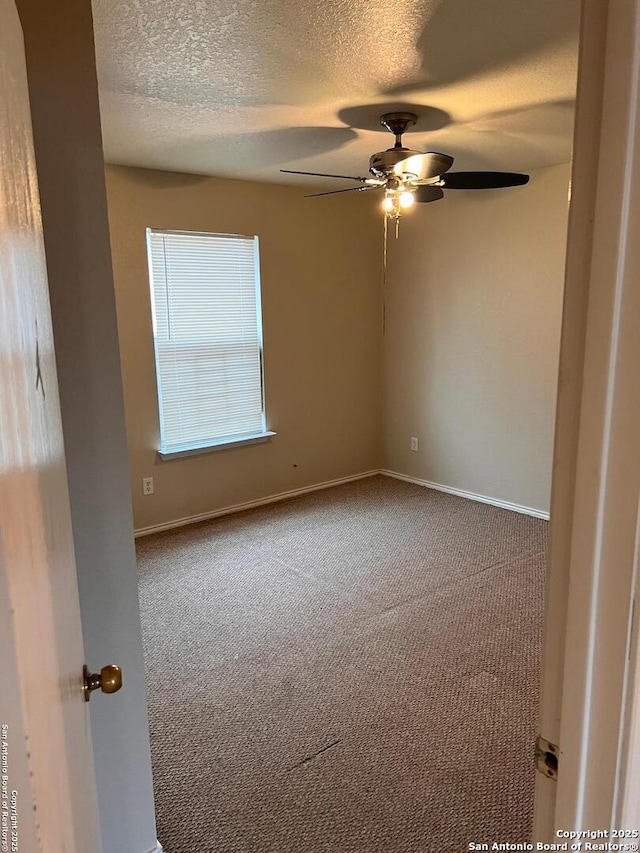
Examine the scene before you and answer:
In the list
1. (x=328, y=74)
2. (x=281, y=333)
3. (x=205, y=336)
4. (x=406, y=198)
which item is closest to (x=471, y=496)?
(x=281, y=333)

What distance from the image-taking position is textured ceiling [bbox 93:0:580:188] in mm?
1751

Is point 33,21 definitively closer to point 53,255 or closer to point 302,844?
point 53,255

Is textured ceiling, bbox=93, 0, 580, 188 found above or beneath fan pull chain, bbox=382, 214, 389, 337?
above

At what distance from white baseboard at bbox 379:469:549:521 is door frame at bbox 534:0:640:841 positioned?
140 inches

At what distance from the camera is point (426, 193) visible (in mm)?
3055

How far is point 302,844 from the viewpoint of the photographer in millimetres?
1708

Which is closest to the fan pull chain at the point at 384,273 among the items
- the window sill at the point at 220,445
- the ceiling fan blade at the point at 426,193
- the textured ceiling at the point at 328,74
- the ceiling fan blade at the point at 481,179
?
the window sill at the point at 220,445

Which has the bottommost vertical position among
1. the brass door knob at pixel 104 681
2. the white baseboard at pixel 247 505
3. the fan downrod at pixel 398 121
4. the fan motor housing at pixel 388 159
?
the white baseboard at pixel 247 505

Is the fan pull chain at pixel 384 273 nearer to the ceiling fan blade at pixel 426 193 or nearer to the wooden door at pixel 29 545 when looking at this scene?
the ceiling fan blade at pixel 426 193

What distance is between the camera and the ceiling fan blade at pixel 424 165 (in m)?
2.45

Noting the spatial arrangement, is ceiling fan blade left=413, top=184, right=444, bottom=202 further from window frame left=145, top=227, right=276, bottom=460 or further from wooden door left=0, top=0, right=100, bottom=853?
wooden door left=0, top=0, right=100, bottom=853

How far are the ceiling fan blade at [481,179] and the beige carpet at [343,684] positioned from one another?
2.08m

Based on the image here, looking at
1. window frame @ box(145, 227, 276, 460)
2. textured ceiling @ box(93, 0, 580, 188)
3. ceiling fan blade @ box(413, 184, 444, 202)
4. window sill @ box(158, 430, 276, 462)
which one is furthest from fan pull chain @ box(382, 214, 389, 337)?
ceiling fan blade @ box(413, 184, 444, 202)

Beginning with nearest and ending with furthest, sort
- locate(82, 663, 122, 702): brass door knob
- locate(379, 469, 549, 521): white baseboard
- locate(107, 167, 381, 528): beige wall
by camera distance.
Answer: locate(82, 663, 122, 702): brass door knob
locate(107, 167, 381, 528): beige wall
locate(379, 469, 549, 521): white baseboard
